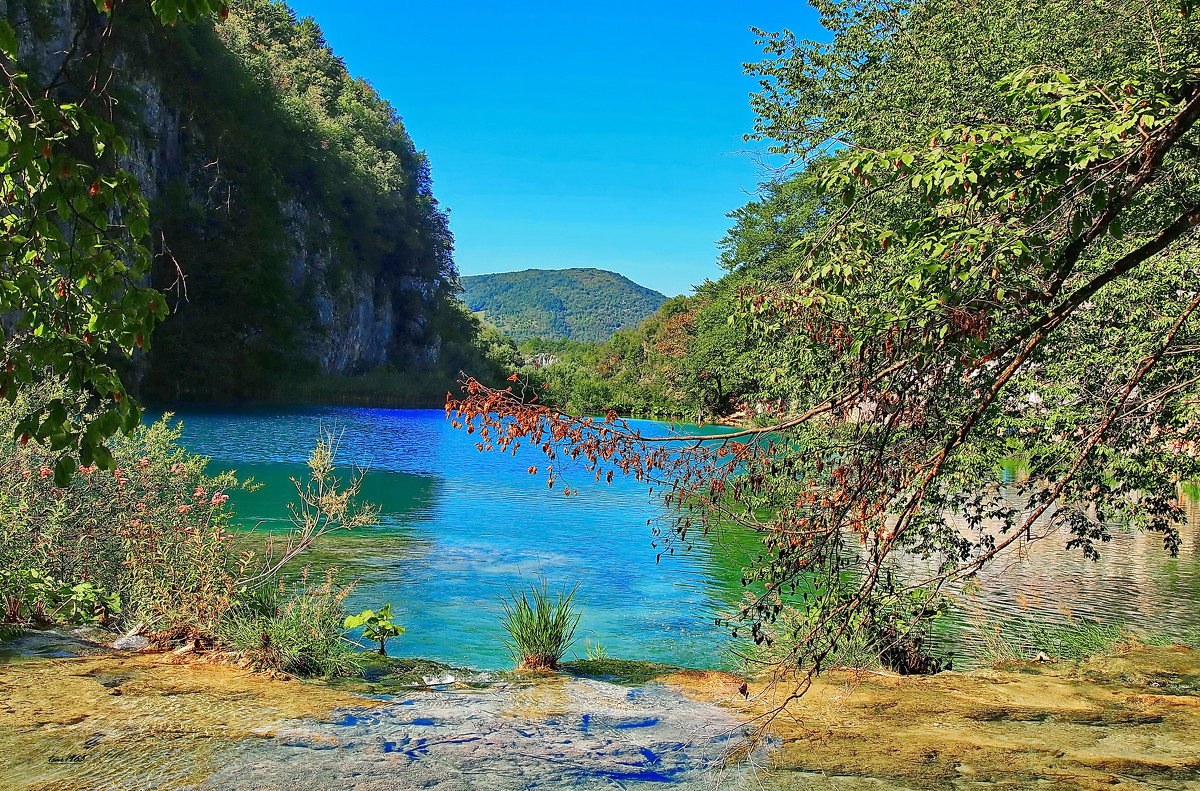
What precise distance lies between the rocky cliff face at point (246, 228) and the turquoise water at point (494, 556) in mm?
18824

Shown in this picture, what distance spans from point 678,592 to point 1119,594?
650 centimetres

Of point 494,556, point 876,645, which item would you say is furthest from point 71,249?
point 494,556

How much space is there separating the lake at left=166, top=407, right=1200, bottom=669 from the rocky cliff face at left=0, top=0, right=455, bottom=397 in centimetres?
2370

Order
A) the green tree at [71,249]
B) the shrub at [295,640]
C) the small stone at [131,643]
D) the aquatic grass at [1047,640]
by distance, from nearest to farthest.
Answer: the green tree at [71,249] → the shrub at [295,640] → the small stone at [131,643] → the aquatic grass at [1047,640]

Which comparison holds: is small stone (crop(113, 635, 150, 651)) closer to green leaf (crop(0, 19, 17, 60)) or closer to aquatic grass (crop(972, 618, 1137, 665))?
green leaf (crop(0, 19, 17, 60))

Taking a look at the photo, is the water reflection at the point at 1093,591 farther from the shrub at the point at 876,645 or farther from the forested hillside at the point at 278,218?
the forested hillside at the point at 278,218

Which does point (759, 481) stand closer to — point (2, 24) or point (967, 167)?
point (967, 167)

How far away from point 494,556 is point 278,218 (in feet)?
177

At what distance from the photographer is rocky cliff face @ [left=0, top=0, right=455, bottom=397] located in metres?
50.2

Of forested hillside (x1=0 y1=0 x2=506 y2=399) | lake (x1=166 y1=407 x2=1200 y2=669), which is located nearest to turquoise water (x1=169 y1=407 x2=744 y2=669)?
lake (x1=166 y1=407 x2=1200 y2=669)

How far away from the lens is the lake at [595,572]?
1101 centimetres

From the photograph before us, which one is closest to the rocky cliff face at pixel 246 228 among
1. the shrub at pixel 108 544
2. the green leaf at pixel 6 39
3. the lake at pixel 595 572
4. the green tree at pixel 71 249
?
the lake at pixel 595 572

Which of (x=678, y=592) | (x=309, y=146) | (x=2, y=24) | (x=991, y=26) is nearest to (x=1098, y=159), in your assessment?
(x=2, y=24)

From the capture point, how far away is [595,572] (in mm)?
15430
